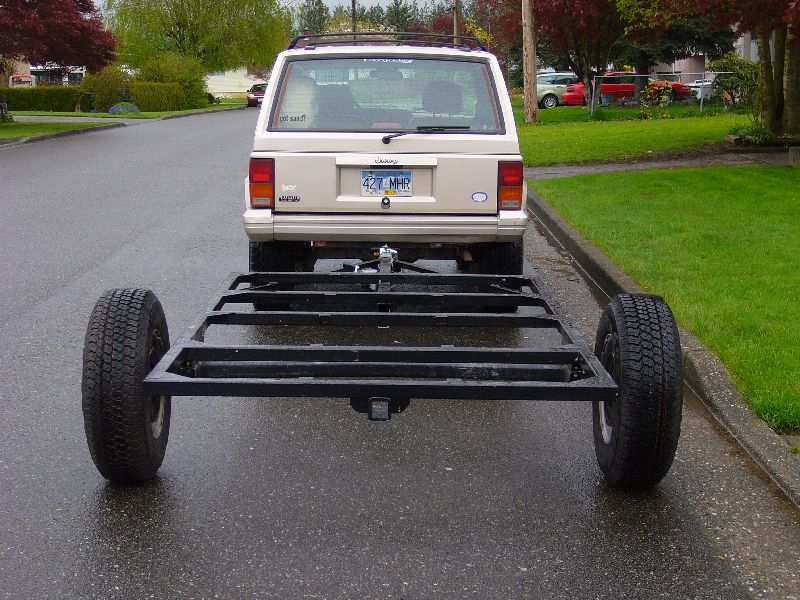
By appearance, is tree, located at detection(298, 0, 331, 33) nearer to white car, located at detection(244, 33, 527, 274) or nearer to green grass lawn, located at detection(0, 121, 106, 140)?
green grass lawn, located at detection(0, 121, 106, 140)

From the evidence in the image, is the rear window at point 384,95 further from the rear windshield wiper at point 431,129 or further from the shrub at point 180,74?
the shrub at point 180,74

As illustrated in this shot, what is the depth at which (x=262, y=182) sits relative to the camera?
678cm

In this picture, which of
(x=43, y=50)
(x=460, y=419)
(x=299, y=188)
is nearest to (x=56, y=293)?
(x=299, y=188)

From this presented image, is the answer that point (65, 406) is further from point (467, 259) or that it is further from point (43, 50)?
point (43, 50)

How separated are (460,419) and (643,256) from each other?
4.23 metres

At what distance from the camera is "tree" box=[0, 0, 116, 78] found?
29.6 meters

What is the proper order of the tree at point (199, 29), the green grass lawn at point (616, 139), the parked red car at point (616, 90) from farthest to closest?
the tree at point (199, 29)
the parked red car at point (616, 90)
the green grass lawn at point (616, 139)

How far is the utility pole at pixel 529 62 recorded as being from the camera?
3161cm

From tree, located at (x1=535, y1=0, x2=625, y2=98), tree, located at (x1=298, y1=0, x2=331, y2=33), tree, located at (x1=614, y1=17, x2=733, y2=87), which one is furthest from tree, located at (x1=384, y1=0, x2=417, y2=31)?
tree, located at (x1=535, y1=0, x2=625, y2=98)

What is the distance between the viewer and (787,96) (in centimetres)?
1914

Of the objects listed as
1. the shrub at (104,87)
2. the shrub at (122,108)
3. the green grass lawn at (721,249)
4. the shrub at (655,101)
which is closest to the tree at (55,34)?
the shrub at (122,108)

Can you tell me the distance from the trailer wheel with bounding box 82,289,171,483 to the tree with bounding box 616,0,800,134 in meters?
12.6

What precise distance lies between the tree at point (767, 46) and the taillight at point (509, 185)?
930 cm

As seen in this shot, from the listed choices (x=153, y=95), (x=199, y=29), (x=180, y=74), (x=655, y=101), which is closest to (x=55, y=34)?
(x=153, y=95)
